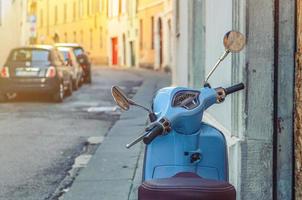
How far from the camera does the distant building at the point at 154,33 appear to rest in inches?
1505

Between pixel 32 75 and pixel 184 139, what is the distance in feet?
47.4

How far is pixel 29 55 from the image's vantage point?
725 inches

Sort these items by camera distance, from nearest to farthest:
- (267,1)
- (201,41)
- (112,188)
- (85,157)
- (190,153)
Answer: (190,153)
(267,1)
(112,188)
(201,41)
(85,157)

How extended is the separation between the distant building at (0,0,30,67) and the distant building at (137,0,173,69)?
10.1 metres

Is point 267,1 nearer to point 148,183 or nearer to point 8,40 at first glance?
point 148,183

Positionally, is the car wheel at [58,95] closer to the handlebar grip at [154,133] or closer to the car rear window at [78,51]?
the car rear window at [78,51]

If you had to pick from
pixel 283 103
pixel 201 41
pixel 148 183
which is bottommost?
pixel 148 183

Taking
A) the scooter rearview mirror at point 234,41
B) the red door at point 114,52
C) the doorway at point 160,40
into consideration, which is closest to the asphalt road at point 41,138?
the scooter rearview mirror at point 234,41

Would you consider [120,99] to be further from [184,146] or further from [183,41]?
[183,41]

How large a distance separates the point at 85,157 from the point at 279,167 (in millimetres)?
4726

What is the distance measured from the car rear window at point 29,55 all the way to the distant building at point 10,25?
643 cm

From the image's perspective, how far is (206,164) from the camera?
403cm

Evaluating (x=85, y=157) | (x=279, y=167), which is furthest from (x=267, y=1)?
(x=85, y=157)

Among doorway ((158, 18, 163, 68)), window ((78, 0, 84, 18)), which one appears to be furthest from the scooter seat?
doorway ((158, 18, 163, 68))
